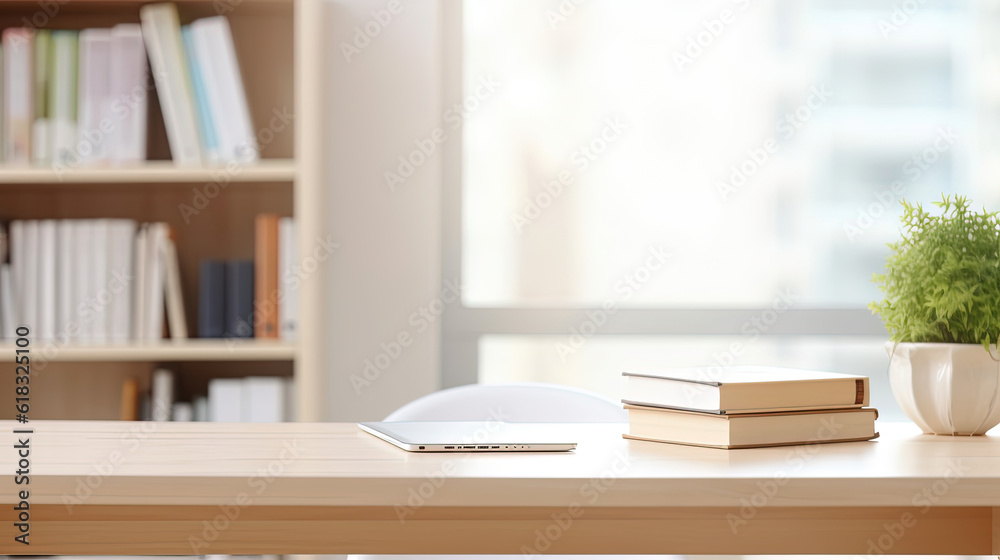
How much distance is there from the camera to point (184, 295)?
85.6 inches

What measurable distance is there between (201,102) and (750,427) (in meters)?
1.53

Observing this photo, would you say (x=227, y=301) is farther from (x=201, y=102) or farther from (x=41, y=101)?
(x=41, y=101)

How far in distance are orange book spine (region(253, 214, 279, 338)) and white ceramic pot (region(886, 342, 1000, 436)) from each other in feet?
4.55

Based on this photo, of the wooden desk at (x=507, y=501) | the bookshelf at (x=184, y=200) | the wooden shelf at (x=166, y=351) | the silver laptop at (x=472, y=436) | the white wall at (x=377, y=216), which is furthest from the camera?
the white wall at (x=377, y=216)

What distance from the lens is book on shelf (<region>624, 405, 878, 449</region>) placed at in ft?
3.12

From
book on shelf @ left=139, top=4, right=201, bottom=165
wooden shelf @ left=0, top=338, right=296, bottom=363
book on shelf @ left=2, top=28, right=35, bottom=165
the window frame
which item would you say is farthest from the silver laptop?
book on shelf @ left=2, top=28, right=35, bottom=165

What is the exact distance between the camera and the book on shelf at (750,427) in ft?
3.12

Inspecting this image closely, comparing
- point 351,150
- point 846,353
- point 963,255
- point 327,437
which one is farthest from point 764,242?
point 327,437

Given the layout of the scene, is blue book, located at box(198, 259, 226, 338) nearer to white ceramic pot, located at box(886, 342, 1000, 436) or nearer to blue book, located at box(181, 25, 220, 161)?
blue book, located at box(181, 25, 220, 161)

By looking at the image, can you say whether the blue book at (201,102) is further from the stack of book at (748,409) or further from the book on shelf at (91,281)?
the stack of book at (748,409)

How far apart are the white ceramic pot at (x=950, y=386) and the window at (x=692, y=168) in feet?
4.38

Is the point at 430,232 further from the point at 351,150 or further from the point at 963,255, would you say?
the point at 963,255

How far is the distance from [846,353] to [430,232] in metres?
1.17

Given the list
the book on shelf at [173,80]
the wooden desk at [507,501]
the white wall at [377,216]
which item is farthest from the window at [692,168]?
the wooden desk at [507,501]
